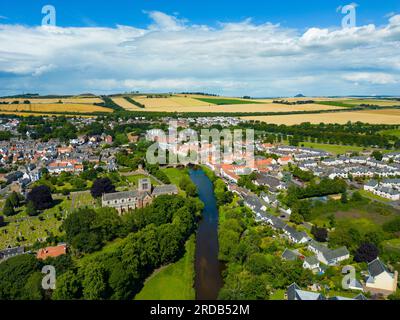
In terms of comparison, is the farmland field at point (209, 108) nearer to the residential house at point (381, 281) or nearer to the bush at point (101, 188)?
the bush at point (101, 188)

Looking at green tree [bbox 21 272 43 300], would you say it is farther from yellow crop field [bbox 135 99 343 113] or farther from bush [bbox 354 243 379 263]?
yellow crop field [bbox 135 99 343 113]

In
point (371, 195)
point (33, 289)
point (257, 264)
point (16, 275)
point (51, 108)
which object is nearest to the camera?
point (33, 289)

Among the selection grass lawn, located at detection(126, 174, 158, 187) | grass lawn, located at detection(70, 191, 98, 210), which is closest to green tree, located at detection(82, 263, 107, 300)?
grass lawn, located at detection(70, 191, 98, 210)

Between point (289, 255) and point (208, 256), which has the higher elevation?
point (289, 255)

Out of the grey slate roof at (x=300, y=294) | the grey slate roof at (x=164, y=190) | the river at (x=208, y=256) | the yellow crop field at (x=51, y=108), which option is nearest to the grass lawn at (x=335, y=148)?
the river at (x=208, y=256)

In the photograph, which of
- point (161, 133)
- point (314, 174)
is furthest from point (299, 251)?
point (161, 133)

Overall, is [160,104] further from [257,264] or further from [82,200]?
[257,264]

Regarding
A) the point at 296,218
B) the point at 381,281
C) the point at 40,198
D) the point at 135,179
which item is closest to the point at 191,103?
the point at 135,179

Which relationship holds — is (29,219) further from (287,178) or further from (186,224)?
(287,178)
